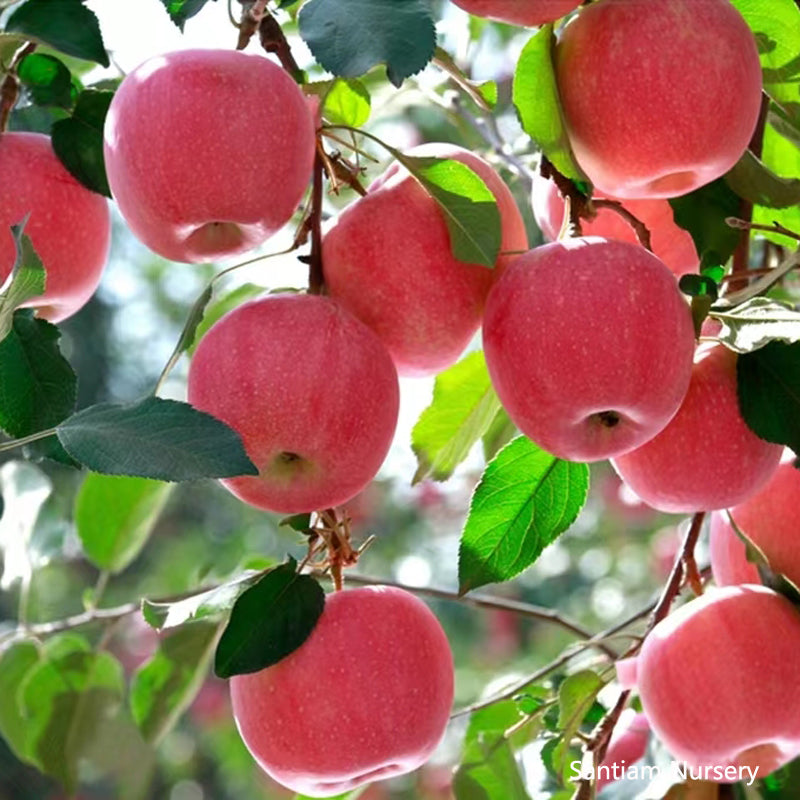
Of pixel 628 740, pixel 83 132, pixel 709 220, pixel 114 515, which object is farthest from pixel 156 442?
pixel 114 515

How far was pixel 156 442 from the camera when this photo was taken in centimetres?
77

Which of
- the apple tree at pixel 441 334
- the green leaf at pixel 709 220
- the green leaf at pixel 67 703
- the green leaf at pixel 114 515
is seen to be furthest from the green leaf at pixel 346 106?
the green leaf at pixel 67 703

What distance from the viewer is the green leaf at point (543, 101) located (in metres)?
0.89

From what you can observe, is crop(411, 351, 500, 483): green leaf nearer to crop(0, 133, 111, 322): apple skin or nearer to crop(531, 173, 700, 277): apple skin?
crop(531, 173, 700, 277): apple skin

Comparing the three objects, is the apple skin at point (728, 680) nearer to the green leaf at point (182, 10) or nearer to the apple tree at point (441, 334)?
the apple tree at point (441, 334)

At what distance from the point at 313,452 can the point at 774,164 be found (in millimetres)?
474

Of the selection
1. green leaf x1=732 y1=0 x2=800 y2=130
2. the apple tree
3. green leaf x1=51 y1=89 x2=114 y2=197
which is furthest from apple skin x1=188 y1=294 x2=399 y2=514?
green leaf x1=732 y1=0 x2=800 y2=130

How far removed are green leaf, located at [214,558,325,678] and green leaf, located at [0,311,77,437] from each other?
17cm

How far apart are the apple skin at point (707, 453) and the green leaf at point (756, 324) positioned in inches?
1.9

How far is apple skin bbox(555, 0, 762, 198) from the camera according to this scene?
87 cm

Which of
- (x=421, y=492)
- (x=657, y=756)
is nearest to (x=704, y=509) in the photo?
(x=657, y=756)

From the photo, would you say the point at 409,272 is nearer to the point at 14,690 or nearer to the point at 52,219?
the point at 52,219

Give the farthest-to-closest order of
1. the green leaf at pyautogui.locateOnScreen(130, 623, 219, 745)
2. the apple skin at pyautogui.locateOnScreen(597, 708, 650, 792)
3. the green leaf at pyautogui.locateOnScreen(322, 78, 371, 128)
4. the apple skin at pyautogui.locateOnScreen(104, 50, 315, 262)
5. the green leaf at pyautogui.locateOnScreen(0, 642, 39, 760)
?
the green leaf at pyautogui.locateOnScreen(0, 642, 39, 760) < the green leaf at pyautogui.locateOnScreen(130, 623, 219, 745) < the apple skin at pyautogui.locateOnScreen(597, 708, 650, 792) < the green leaf at pyautogui.locateOnScreen(322, 78, 371, 128) < the apple skin at pyautogui.locateOnScreen(104, 50, 315, 262)

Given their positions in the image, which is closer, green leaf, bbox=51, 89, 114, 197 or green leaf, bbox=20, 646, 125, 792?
green leaf, bbox=51, 89, 114, 197
